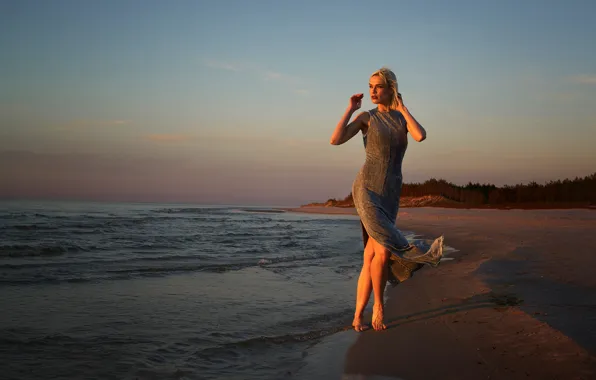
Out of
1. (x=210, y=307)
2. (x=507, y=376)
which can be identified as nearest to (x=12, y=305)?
(x=210, y=307)

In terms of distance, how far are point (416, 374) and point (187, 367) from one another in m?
1.43

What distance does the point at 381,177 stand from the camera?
3.65 metres

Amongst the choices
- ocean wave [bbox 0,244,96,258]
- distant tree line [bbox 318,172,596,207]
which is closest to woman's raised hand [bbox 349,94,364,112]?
ocean wave [bbox 0,244,96,258]

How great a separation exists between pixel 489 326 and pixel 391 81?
2.02 m

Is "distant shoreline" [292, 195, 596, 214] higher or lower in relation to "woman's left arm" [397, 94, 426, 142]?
lower

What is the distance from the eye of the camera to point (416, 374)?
8.67ft

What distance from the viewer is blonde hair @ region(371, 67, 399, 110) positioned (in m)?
3.69

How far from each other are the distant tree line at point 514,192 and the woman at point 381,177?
70.8ft

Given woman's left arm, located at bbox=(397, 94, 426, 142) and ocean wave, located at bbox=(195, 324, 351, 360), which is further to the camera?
woman's left arm, located at bbox=(397, 94, 426, 142)

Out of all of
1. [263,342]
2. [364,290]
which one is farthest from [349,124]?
[263,342]

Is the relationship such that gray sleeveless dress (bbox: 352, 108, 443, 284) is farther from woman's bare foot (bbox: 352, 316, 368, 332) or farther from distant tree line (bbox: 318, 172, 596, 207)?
distant tree line (bbox: 318, 172, 596, 207)

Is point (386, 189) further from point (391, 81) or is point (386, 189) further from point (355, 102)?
point (391, 81)

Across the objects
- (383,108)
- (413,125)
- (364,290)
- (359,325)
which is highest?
(383,108)

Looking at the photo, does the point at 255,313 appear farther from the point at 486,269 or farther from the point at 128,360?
the point at 486,269
